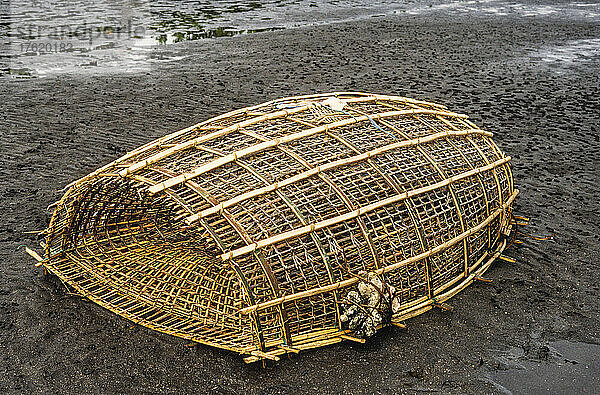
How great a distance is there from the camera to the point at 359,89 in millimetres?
10352

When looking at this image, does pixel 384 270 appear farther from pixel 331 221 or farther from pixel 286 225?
pixel 286 225

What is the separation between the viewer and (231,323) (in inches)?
167

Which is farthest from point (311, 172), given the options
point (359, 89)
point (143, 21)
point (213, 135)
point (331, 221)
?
point (143, 21)

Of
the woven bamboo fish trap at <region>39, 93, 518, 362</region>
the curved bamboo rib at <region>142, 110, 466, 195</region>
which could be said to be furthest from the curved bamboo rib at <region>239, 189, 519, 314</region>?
the curved bamboo rib at <region>142, 110, 466, 195</region>

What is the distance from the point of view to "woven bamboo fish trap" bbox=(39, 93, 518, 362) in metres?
3.76

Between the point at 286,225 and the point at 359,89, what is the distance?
6.72 metres

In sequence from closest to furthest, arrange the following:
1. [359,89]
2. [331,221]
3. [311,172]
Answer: [331,221] → [311,172] → [359,89]

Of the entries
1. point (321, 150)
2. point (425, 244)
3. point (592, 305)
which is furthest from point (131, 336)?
point (592, 305)

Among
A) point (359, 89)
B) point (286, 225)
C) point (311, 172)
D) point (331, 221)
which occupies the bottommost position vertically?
point (286, 225)

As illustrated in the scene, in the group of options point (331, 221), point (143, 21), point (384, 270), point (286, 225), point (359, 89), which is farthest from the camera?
point (143, 21)

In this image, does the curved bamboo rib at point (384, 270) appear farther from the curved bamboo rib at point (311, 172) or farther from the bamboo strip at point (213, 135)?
the bamboo strip at point (213, 135)

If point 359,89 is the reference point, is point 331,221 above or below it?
below

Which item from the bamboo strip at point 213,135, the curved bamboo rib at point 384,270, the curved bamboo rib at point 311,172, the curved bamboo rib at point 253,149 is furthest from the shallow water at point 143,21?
the curved bamboo rib at point 384,270

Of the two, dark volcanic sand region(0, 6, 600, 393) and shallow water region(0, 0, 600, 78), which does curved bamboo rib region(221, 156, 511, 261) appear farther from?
shallow water region(0, 0, 600, 78)
